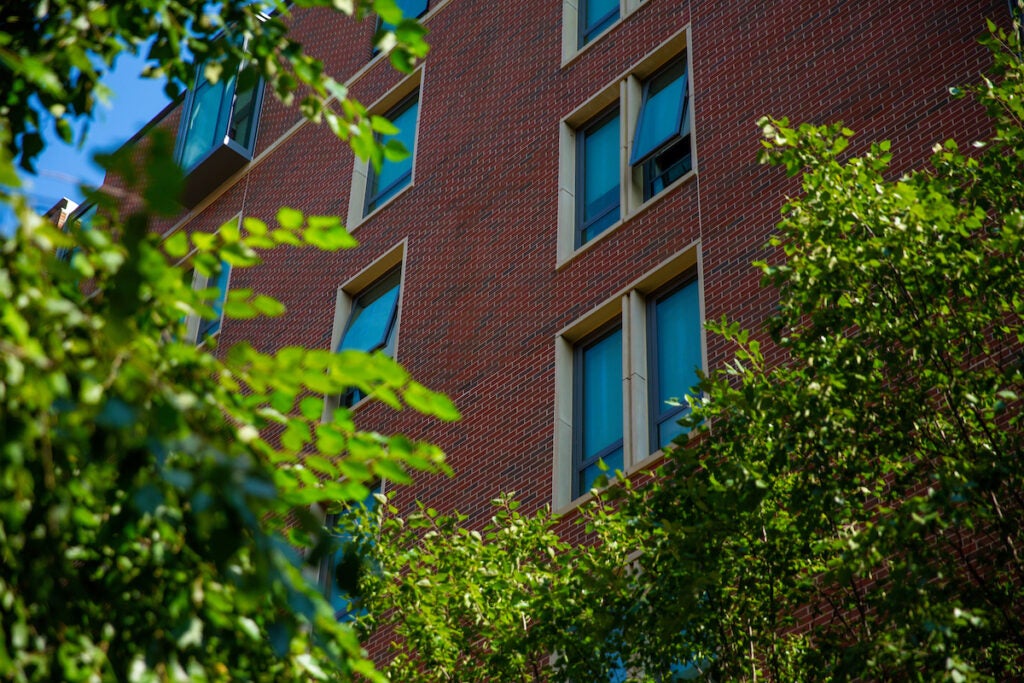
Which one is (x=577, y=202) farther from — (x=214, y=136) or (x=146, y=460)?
(x=146, y=460)

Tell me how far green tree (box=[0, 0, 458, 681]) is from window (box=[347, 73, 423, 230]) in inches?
657

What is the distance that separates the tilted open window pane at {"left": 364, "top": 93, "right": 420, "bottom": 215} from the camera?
902 inches

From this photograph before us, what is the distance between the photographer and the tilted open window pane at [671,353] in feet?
51.5

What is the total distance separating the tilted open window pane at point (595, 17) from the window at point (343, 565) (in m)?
7.48

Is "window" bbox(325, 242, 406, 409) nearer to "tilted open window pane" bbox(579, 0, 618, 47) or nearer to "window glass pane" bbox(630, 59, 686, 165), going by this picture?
"tilted open window pane" bbox(579, 0, 618, 47)

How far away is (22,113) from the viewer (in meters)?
6.21

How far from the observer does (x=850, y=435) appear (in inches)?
358

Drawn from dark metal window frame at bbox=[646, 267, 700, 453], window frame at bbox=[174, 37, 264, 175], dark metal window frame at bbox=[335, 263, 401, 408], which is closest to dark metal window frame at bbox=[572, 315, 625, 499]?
dark metal window frame at bbox=[646, 267, 700, 453]

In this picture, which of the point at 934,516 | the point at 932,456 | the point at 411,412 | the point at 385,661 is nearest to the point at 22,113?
the point at 934,516

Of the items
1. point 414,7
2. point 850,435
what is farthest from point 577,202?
point 850,435

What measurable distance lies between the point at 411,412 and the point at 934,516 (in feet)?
37.8

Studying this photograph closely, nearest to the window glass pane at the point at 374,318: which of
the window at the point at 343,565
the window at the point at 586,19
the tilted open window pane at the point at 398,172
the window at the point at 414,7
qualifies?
the tilted open window pane at the point at 398,172

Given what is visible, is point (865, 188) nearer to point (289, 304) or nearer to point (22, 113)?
point (22, 113)

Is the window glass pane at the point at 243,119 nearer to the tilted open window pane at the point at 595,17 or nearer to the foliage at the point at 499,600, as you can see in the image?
the tilted open window pane at the point at 595,17
